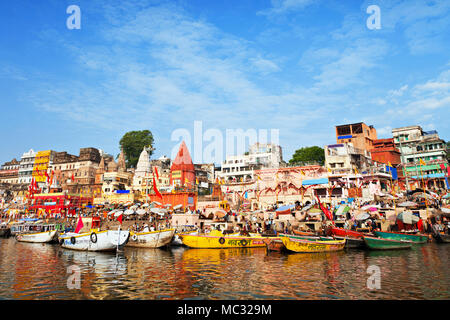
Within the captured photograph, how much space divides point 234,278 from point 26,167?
91963mm

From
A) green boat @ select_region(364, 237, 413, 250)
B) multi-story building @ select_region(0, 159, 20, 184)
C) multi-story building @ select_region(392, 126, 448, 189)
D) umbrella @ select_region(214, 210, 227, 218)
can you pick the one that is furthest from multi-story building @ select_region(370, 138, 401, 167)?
multi-story building @ select_region(0, 159, 20, 184)

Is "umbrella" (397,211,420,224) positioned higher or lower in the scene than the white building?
lower

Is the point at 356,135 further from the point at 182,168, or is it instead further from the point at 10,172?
the point at 10,172

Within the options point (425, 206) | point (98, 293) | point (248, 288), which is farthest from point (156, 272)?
point (425, 206)

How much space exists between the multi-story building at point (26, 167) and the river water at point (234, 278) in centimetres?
7602

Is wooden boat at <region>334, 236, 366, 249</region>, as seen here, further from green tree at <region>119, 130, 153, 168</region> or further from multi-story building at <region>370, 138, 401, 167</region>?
green tree at <region>119, 130, 153, 168</region>

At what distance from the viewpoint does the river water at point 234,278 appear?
1103 cm

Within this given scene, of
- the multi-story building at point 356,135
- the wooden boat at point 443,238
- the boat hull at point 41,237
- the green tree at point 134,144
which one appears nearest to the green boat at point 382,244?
the wooden boat at point 443,238

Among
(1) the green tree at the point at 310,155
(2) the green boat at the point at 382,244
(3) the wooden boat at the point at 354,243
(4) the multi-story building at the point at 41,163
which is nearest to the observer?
(2) the green boat at the point at 382,244

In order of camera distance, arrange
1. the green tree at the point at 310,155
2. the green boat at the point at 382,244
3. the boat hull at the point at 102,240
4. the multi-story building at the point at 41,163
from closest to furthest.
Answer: the green boat at the point at 382,244 < the boat hull at the point at 102,240 < the green tree at the point at 310,155 < the multi-story building at the point at 41,163

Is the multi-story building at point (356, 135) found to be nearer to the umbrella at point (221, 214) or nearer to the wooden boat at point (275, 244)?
the umbrella at point (221, 214)

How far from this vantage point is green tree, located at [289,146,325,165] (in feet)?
198
